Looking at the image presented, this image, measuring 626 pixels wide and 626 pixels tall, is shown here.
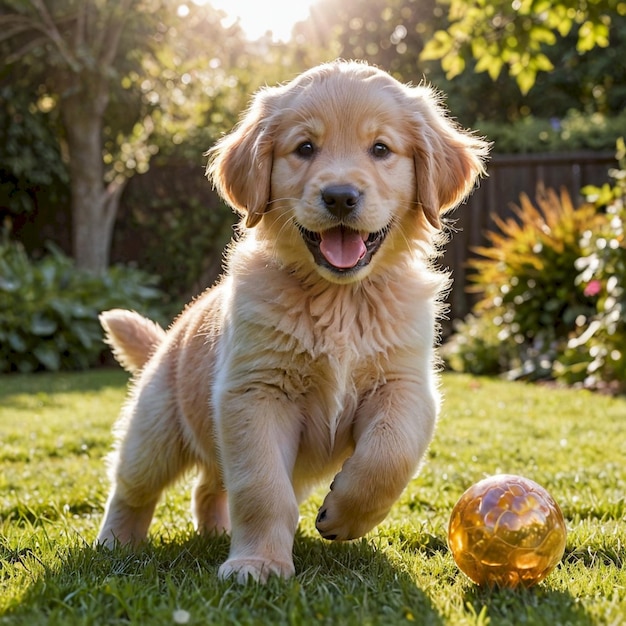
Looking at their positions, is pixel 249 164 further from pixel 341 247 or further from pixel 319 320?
pixel 319 320

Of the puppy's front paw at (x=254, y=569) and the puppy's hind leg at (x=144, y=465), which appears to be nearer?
the puppy's front paw at (x=254, y=569)

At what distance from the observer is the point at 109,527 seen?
3361 millimetres

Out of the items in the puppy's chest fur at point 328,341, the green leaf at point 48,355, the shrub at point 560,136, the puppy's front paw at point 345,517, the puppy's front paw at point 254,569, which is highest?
the shrub at point 560,136

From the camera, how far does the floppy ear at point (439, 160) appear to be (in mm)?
3041

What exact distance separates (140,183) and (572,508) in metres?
10.3

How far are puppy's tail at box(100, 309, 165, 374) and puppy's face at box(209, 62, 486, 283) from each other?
3.15 feet

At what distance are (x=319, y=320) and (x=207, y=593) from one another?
92 cm

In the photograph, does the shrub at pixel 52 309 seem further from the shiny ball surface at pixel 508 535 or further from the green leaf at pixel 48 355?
the shiny ball surface at pixel 508 535

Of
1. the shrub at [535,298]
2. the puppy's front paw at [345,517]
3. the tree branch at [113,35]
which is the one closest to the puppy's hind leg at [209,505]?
the puppy's front paw at [345,517]

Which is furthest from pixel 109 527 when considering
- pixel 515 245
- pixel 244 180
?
pixel 515 245

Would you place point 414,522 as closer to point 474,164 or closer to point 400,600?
point 400,600

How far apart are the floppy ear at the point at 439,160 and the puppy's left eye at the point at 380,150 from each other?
15 cm

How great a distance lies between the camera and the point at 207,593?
2281mm

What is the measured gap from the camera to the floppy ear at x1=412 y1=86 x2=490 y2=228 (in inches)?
120
